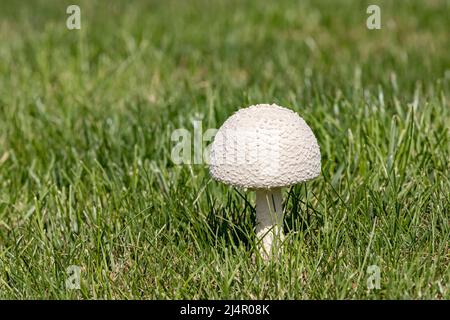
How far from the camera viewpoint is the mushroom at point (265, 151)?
2.89m

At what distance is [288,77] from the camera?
5820 millimetres

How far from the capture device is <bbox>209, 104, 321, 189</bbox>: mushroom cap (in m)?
2.89

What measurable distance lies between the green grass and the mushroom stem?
0.06 metres

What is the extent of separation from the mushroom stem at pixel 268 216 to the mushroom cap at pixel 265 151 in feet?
0.71

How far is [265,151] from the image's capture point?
288 centimetres
